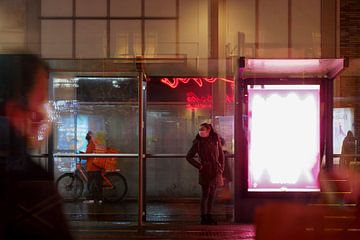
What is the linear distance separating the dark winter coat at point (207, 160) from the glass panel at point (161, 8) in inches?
209

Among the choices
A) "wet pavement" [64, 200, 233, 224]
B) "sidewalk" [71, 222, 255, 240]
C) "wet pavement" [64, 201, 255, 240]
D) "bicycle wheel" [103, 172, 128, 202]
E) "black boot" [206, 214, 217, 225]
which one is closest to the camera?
"sidewalk" [71, 222, 255, 240]

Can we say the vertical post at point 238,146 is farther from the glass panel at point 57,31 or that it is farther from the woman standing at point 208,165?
the glass panel at point 57,31

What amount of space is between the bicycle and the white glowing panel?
348cm

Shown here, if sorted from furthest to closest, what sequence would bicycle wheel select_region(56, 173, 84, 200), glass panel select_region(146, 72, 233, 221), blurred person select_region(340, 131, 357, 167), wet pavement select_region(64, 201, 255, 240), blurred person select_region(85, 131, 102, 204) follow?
1. glass panel select_region(146, 72, 233, 221)
2. blurred person select_region(85, 131, 102, 204)
3. bicycle wheel select_region(56, 173, 84, 200)
4. blurred person select_region(340, 131, 357, 167)
5. wet pavement select_region(64, 201, 255, 240)

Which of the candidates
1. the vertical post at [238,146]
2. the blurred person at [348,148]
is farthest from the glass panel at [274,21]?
the vertical post at [238,146]

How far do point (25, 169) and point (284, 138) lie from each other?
7.99 meters

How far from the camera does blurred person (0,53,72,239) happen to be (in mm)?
2236

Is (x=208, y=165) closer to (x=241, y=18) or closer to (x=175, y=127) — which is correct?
(x=175, y=127)

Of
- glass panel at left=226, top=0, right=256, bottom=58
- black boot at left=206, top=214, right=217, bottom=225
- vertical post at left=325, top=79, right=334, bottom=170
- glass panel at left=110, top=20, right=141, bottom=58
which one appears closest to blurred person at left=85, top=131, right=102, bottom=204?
black boot at left=206, top=214, right=217, bottom=225

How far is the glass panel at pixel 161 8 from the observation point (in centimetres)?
1456

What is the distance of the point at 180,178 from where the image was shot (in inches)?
527

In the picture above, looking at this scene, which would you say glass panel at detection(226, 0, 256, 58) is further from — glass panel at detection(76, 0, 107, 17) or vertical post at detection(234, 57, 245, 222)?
vertical post at detection(234, 57, 245, 222)

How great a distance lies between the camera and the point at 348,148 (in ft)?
38.1

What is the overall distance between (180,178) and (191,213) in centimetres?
207
